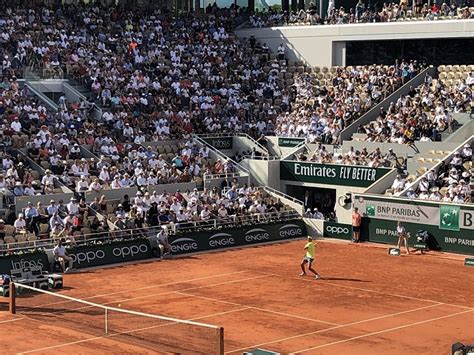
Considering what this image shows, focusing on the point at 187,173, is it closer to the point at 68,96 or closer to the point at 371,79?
the point at 68,96

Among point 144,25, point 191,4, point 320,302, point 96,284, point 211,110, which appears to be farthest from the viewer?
point 191,4

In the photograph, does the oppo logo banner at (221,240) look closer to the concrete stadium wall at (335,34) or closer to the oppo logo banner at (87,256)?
the oppo logo banner at (87,256)

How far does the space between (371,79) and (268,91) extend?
20.4 feet

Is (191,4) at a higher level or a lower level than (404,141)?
higher

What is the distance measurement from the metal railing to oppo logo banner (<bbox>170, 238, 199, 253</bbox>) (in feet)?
1.21

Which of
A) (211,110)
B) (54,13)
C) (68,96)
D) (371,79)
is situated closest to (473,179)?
(371,79)

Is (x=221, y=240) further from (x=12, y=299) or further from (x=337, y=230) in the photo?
(x=12, y=299)

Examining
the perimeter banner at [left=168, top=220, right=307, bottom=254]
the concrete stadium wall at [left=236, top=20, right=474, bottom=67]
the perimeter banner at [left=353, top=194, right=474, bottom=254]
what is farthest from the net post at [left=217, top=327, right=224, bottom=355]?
the concrete stadium wall at [left=236, top=20, right=474, bottom=67]

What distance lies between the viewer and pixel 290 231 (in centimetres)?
4369

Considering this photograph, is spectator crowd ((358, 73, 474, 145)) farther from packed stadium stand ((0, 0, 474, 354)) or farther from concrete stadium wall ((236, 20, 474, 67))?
concrete stadium wall ((236, 20, 474, 67))

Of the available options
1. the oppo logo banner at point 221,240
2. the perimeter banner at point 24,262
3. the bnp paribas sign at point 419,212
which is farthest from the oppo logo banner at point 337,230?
the perimeter banner at point 24,262

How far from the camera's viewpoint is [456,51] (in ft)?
170

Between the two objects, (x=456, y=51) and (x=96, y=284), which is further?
(x=456, y=51)

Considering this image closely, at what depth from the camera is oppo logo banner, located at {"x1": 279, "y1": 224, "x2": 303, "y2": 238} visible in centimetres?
4331
